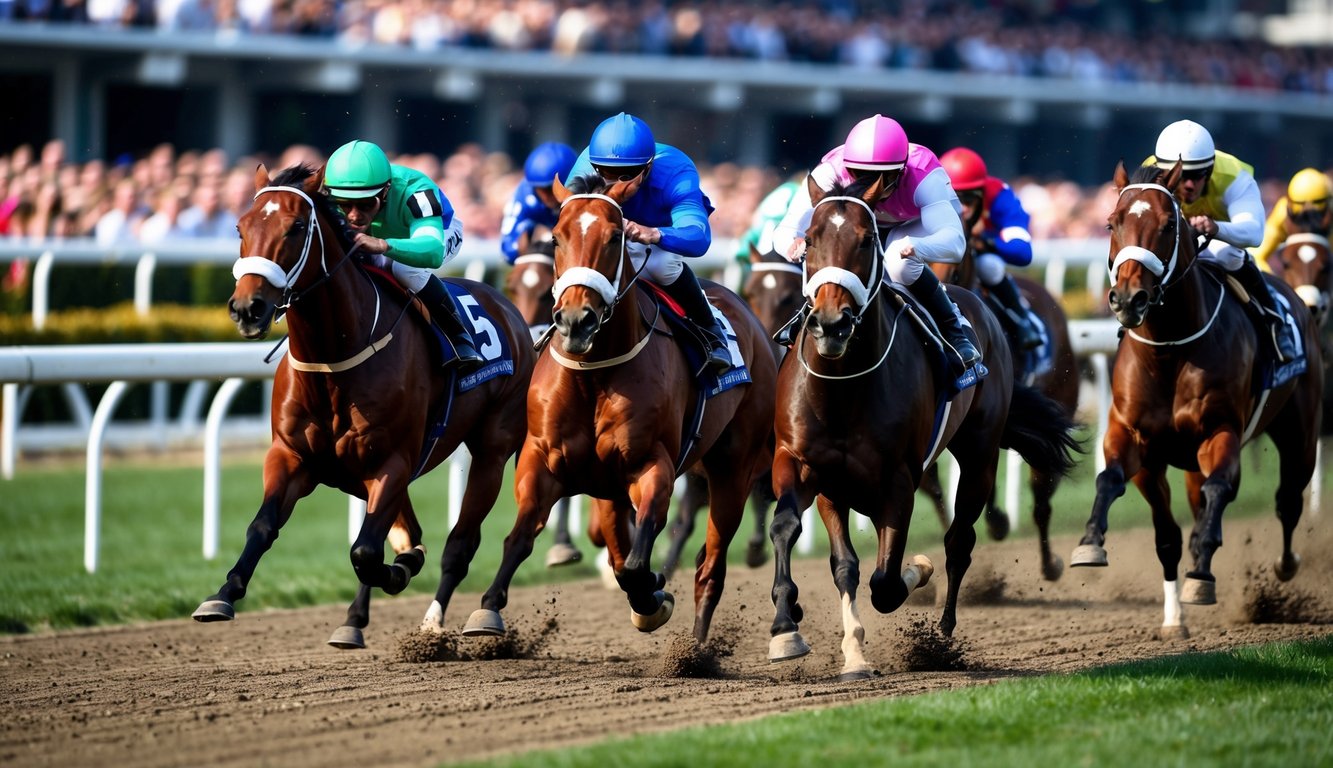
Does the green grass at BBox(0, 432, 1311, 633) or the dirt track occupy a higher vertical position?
the green grass at BBox(0, 432, 1311, 633)

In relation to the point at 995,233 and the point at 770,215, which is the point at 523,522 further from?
the point at 995,233

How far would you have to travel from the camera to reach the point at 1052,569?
8406 mm

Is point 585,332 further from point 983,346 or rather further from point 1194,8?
point 1194,8

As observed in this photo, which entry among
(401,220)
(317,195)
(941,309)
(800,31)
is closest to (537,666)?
(401,220)

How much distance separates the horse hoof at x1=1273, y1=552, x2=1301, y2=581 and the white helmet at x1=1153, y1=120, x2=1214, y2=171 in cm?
192

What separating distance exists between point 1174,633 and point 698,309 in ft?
7.79

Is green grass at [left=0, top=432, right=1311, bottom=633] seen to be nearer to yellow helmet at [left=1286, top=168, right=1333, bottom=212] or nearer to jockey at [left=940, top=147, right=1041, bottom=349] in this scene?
jockey at [left=940, top=147, right=1041, bottom=349]

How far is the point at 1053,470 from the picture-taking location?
729 cm

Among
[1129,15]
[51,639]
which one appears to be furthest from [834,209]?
[1129,15]

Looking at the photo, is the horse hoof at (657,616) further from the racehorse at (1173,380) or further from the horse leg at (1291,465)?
the horse leg at (1291,465)

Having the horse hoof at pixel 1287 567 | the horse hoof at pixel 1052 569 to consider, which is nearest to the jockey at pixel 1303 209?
the horse hoof at pixel 1287 567

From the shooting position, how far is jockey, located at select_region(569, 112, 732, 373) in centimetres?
607

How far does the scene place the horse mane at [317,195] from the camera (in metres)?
5.75

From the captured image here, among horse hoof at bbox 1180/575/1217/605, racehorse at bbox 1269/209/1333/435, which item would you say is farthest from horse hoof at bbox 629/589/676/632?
racehorse at bbox 1269/209/1333/435
